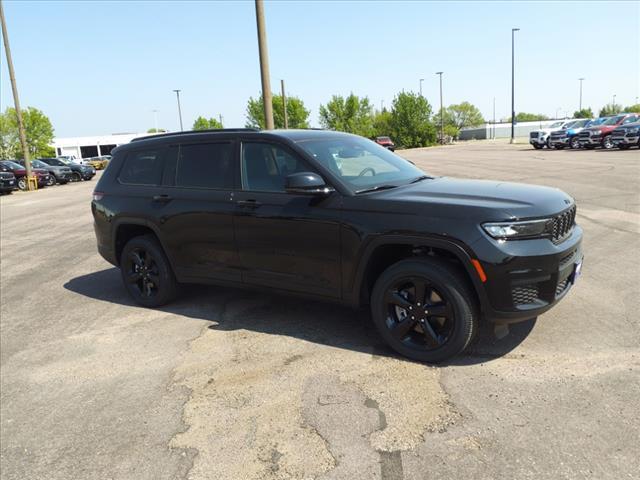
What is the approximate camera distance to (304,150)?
4.44 metres

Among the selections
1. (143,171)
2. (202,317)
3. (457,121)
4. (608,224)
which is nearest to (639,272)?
(608,224)

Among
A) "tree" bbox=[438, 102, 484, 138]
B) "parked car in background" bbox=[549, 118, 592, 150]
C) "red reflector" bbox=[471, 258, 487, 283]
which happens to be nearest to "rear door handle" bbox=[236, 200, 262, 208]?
"red reflector" bbox=[471, 258, 487, 283]

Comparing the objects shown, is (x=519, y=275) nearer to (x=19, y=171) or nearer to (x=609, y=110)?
(x=19, y=171)

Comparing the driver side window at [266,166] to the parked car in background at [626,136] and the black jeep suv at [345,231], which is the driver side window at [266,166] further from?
the parked car in background at [626,136]

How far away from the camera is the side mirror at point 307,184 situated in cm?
404

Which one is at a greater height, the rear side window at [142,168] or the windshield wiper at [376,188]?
the rear side window at [142,168]

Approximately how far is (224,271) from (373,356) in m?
1.73

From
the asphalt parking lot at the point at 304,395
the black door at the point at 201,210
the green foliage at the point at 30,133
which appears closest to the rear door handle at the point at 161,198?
the black door at the point at 201,210

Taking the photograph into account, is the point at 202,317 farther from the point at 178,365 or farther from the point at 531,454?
the point at 531,454

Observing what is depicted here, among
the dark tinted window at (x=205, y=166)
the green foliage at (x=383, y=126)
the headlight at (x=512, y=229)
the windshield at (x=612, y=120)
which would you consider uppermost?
the green foliage at (x=383, y=126)

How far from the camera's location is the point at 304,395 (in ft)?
11.7

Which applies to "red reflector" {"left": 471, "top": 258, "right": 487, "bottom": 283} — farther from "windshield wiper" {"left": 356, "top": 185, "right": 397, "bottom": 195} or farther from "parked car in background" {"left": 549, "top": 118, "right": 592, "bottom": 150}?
"parked car in background" {"left": 549, "top": 118, "right": 592, "bottom": 150}

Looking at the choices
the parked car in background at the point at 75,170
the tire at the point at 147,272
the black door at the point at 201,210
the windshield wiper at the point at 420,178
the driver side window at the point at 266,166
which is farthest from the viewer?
the parked car in background at the point at 75,170

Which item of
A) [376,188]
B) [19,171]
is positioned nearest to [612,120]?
[376,188]
